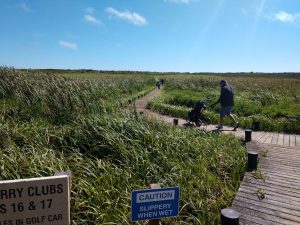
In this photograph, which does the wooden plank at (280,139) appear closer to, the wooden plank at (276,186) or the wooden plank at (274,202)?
the wooden plank at (276,186)

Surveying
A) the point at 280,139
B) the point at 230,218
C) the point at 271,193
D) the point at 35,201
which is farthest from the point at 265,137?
the point at 35,201

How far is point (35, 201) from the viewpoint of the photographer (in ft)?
8.42

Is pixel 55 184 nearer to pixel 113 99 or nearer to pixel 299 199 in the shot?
pixel 299 199

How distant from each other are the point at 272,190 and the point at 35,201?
468 centimetres

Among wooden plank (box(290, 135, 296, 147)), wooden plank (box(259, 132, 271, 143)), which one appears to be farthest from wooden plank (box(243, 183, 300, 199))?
wooden plank (box(259, 132, 271, 143))

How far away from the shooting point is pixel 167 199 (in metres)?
3.22

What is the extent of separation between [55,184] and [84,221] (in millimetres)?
1824

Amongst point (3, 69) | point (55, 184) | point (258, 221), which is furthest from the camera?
point (3, 69)

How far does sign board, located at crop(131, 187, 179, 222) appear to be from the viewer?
10.2ft

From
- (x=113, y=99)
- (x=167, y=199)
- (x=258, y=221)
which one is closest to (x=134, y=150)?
(x=258, y=221)

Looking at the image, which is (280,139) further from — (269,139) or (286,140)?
(269,139)

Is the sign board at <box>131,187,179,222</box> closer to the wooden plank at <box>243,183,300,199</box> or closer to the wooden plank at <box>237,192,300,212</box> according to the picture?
the wooden plank at <box>237,192,300,212</box>

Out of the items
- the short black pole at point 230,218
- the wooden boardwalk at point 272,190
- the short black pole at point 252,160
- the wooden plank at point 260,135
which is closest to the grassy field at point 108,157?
the short black pole at point 252,160

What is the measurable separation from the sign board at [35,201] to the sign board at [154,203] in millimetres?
699
